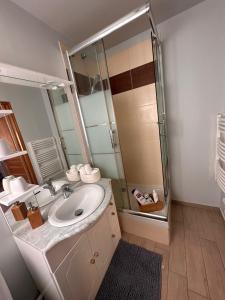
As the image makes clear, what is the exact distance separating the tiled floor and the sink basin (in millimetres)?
805

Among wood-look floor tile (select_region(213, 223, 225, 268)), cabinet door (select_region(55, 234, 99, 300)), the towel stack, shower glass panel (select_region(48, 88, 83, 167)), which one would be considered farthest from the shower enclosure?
cabinet door (select_region(55, 234, 99, 300))

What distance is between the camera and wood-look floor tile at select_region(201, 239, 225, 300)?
1.08m

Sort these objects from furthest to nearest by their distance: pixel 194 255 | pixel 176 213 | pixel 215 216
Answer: pixel 176 213, pixel 215 216, pixel 194 255

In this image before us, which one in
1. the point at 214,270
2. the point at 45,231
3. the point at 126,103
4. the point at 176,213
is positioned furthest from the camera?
the point at 126,103

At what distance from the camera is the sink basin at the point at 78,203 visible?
3.55 feet

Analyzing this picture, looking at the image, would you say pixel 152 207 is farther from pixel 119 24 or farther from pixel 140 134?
pixel 119 24

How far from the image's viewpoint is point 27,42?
3.56ft

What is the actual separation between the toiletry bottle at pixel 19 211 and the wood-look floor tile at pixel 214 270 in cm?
153

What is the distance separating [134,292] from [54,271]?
811mm

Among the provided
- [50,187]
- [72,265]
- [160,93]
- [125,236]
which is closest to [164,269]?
[125,236]

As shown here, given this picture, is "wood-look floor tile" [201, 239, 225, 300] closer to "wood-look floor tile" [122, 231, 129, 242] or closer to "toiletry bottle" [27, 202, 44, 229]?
"wood-look floor tile" [122, 231, 129, 242]

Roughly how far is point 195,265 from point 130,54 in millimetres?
2406

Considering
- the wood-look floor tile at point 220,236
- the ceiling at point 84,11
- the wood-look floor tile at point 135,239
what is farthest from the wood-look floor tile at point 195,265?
the ceiling at point 84,11

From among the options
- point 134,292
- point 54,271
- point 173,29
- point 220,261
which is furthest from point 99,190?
point 173,29
